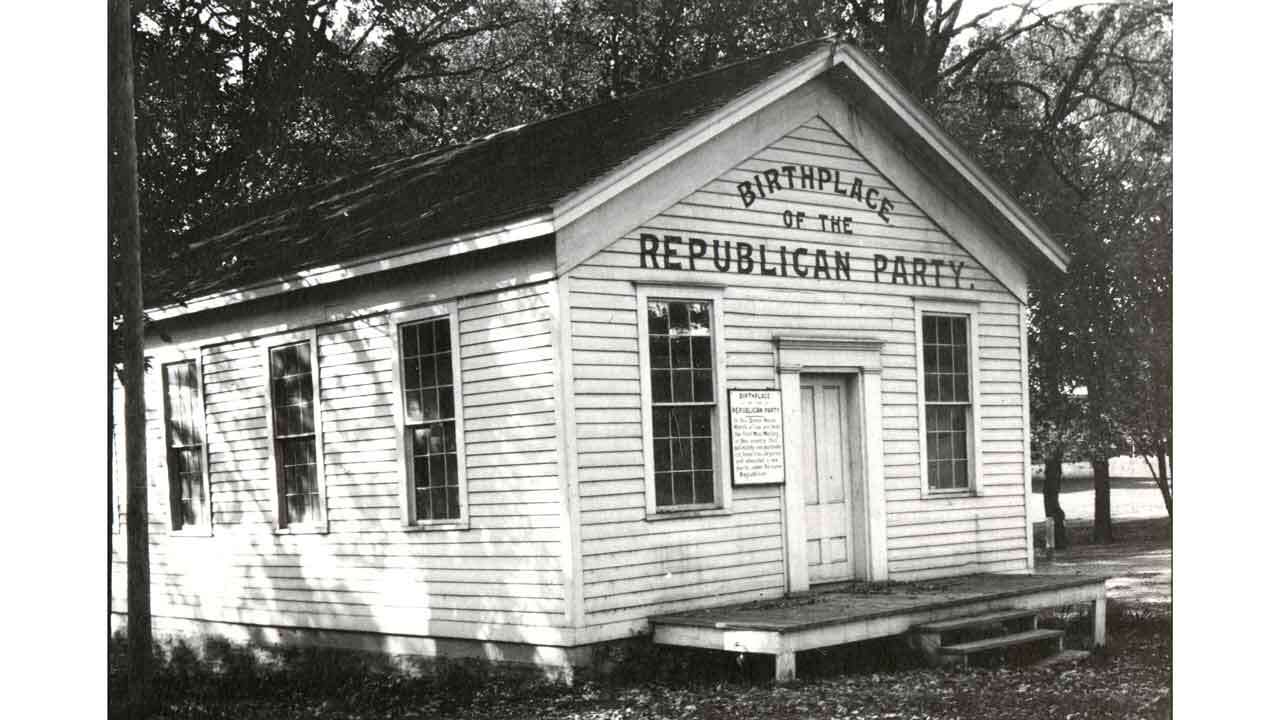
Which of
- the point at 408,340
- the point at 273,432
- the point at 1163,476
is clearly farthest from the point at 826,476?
the point at 273,432

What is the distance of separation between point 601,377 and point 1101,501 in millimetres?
4107

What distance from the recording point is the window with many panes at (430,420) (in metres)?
13.3

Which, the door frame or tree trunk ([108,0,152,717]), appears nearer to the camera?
tree trunk ([108,0,152,717])

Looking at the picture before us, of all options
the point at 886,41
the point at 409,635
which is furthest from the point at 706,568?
the point at 886,41

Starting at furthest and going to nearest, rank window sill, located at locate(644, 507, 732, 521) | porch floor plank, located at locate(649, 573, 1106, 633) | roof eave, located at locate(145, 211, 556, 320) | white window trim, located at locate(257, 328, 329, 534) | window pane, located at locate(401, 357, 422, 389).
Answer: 1. white window trim, located at locate(257, 328, 329, 534)
2. window pane, located at locate(401, 357, 422, 389)
3. window sill, located at locate(644, 507, 732, 521)
4. roof eave, located at locate(145, 211, 556, 320)
5. porch floor plank, located at locate(649, 573, 1106, 633)

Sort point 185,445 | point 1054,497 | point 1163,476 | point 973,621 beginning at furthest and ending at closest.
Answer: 1. point 185,445
2. point 1054,497
3. point 973,621
4. point 1163,476

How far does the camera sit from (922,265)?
1495 centimetres

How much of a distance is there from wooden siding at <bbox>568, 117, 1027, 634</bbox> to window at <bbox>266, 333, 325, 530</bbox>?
3.57 metres

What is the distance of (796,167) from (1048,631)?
4.74m

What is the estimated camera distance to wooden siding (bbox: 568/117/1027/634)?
12.4 m

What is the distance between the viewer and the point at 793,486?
45.2 feet

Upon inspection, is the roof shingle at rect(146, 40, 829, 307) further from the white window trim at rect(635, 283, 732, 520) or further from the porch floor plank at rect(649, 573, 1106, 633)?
the porch floor plank at rect(649, 573, 1106, 633)

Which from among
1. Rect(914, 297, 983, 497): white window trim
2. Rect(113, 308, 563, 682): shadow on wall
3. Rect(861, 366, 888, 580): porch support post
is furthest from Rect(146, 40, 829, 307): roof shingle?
Rect(861, 366, 888, 580): porch support post

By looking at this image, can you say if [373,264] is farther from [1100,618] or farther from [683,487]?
[1100,618]
